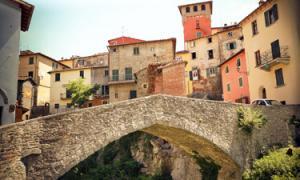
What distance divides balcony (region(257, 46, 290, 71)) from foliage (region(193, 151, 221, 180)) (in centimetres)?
969

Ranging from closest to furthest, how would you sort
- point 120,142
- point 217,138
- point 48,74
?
point 217,138
point 120,142
point 48,74

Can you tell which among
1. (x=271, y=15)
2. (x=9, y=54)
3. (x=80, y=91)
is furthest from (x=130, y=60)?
(x=9, y=54)

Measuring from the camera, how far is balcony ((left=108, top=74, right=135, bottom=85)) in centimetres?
3638

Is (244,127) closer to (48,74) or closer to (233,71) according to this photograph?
(233,71)

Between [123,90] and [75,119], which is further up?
[123,90]

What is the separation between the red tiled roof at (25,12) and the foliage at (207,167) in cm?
1444

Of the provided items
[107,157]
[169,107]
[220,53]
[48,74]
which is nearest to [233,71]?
[220,53]

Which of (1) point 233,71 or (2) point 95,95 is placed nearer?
(1) point 233,71

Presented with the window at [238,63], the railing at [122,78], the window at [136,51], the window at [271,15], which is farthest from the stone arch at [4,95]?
the window at [238,63]

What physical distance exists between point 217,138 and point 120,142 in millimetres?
14830

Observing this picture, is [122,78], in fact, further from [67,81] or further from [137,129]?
[137,129]

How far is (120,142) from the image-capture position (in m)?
28.1

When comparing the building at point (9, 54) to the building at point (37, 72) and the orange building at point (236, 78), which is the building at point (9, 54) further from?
the building at point (37, 72)

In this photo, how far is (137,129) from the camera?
13289 mm
